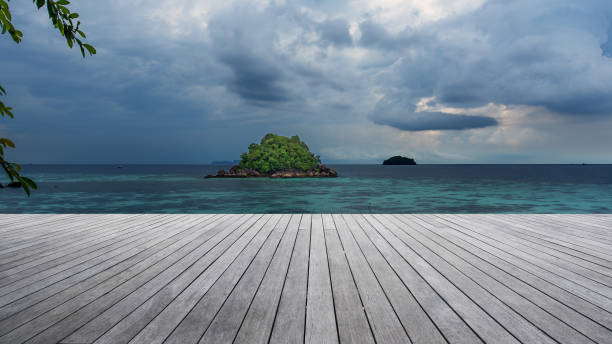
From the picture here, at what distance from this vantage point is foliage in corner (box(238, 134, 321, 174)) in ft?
171

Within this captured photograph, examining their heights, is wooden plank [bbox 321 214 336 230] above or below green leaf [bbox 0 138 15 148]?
below

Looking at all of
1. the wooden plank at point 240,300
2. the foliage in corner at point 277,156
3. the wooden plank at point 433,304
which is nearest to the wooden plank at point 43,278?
the wooden plank at point 240,300

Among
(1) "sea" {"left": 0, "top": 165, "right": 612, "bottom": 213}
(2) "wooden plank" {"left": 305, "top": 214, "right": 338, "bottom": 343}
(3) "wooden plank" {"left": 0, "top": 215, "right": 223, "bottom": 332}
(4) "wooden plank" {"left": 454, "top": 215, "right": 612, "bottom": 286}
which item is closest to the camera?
(2) "wooden plank" {"left": 305, "top": 214, "right": 338, "bottom": 343}

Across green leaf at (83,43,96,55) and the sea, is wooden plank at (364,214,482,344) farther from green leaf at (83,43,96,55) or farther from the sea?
the sea

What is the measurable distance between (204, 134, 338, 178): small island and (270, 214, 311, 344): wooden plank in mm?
48723

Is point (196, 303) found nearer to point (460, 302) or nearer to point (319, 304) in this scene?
point (319, 304)

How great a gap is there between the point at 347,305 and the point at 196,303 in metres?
1.00

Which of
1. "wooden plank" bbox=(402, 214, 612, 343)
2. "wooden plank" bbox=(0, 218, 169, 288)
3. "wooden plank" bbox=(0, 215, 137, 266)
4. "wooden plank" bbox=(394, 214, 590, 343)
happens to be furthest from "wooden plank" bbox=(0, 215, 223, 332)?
"wooden plank" bbox=(402, 214, 612, 343)

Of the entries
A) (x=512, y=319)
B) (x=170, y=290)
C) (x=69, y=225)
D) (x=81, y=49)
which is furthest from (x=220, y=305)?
(x=69, y=225)

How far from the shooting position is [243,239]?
3.66 meters

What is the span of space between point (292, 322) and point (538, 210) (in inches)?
781

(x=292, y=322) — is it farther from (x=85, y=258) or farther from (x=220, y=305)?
(x=85, y=258)

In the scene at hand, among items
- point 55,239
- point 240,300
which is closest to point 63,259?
point 55,239

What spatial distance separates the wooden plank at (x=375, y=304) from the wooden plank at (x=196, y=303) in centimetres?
97
